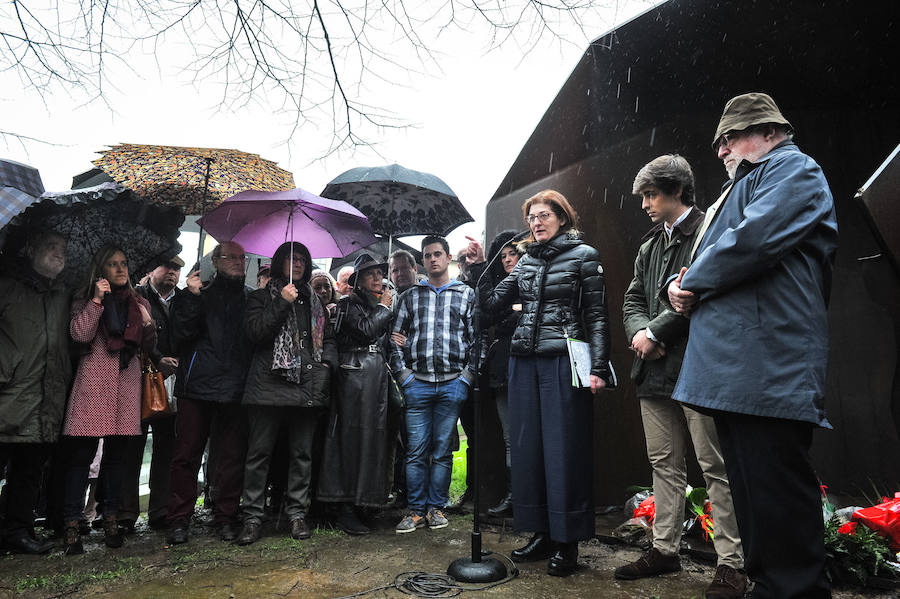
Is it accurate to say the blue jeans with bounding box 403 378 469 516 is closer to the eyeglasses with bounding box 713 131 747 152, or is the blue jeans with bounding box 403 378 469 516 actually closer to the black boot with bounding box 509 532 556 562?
the black boot with bounding box 509 532 556 562

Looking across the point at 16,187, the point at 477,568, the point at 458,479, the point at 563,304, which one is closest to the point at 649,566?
the point at 477,568

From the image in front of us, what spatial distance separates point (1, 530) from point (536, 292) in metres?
3.75

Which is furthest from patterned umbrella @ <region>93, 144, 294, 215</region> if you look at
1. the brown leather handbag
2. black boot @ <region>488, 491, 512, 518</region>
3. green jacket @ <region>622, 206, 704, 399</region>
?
black boot @ <region>488, 491, 512, 518</region>

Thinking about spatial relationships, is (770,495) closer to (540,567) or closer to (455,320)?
(540,567)

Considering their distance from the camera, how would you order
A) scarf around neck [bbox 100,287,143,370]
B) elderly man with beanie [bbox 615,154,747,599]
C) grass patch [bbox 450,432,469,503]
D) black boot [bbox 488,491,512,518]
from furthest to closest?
1. grass patch [bbox 450,432,469,503]
2. black boot [bbox 488,491,512,518]
3. scarf around neck [bbox 100,287,143,370]
4. elderly man with beanie [bbox 615,154,747,599]

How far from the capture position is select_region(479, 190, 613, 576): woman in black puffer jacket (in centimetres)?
334

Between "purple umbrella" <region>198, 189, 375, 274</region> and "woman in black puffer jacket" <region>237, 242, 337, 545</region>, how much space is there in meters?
0.23

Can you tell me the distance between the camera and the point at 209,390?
4.25 metres

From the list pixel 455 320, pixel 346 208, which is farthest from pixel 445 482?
pixel 346 208

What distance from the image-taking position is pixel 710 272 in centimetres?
209

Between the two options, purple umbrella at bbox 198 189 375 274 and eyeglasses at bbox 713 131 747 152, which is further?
purple umbrella at bbox 198 189 375 274

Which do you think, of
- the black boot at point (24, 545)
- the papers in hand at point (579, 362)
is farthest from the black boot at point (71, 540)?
the papers in hand at point (579, 362)

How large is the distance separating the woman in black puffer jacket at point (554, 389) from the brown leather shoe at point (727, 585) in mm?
705

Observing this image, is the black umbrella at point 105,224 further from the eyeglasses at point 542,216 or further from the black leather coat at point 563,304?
the eyeglasses at point 542,216
